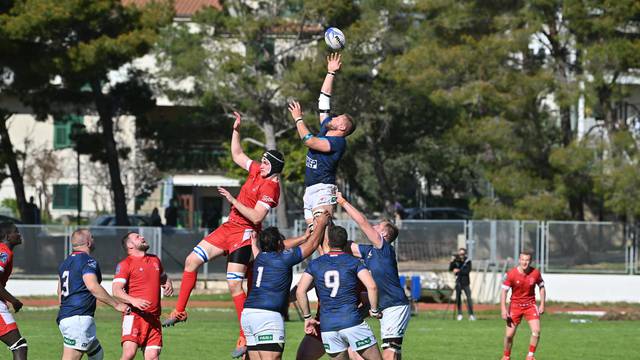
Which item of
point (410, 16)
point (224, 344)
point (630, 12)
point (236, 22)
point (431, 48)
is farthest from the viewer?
point (410, 16)

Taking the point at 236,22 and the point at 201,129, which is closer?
the point at 236,22

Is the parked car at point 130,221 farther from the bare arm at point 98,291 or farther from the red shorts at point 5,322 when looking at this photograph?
the bare arm at point 98,291

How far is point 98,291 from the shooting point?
47.8ft

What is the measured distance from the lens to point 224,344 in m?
24.6

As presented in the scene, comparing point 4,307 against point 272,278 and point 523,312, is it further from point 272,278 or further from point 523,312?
point 523,312

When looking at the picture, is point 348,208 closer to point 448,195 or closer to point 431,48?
point 431,48

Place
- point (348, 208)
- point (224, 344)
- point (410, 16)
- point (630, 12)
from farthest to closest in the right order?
point (410, 16) < point (630, 12) < point (224, 344) < point (348, 208)

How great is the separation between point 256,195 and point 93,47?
2700 centimetres

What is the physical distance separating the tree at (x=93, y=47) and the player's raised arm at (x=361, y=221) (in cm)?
2680

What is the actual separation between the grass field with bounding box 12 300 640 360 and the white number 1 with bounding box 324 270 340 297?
8201mm

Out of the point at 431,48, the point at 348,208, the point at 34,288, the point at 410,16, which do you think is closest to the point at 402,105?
the point at 410,16

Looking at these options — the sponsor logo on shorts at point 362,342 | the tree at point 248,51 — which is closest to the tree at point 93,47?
the tree at point 248,51

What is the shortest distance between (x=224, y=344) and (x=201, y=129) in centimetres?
2737

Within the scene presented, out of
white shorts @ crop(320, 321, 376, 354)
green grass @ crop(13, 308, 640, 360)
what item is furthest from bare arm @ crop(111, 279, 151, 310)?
green grass @ crop(13, 308, 640, 360)
